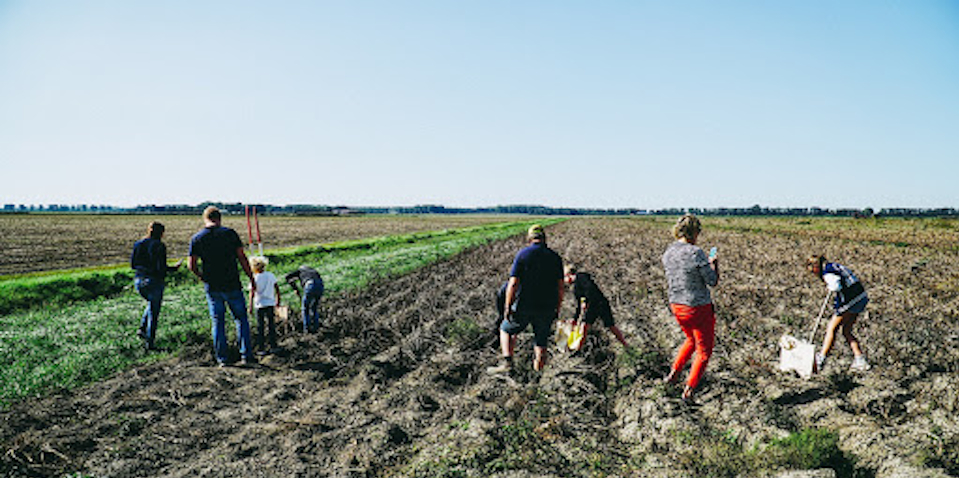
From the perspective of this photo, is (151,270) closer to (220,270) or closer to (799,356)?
(220,270)

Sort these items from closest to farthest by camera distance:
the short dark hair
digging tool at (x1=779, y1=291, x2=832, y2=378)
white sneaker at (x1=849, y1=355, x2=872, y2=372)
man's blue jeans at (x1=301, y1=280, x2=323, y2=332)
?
digging tool at (x1=779, y1=291, x2=832, y2=378), white sneaker at (x1=849, y1=355, x2=872, y2=372), the short dark hair, man's blue jeans at (x1=301, y1=280, x2=323, y2=332)

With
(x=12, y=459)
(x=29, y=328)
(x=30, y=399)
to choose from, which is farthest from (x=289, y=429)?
(x=29, y=328)

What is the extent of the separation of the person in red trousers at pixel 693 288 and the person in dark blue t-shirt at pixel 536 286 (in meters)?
1.32

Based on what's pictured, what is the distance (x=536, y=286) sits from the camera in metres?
5.52

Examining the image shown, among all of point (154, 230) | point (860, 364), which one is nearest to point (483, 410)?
point (860, 364)

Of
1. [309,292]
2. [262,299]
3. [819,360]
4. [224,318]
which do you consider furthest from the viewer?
[309,292]

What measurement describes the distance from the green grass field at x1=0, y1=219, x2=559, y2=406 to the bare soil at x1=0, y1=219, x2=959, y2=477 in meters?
0.56

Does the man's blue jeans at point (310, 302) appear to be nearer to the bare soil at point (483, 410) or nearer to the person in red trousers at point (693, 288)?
the bare soil at point (483, 410)

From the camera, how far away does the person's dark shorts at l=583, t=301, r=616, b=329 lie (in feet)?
20.6

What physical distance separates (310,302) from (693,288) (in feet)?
20.8

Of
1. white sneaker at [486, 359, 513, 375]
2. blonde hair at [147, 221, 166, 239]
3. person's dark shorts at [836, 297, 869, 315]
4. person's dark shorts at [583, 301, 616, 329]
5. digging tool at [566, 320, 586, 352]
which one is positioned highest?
blonde hair at [147, 221, 166, 239]

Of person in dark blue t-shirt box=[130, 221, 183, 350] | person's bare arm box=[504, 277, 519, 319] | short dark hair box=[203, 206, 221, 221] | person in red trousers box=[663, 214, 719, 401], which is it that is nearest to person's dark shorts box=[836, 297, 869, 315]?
person in red trousers box=[663, 214, 719, 401]

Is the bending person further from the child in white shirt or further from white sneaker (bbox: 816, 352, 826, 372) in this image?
white sneaker (bbox: 816, 352, 826, 372)

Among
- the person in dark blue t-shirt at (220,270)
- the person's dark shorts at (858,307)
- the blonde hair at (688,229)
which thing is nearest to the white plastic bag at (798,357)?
the person's dark shorts at (858,307)
